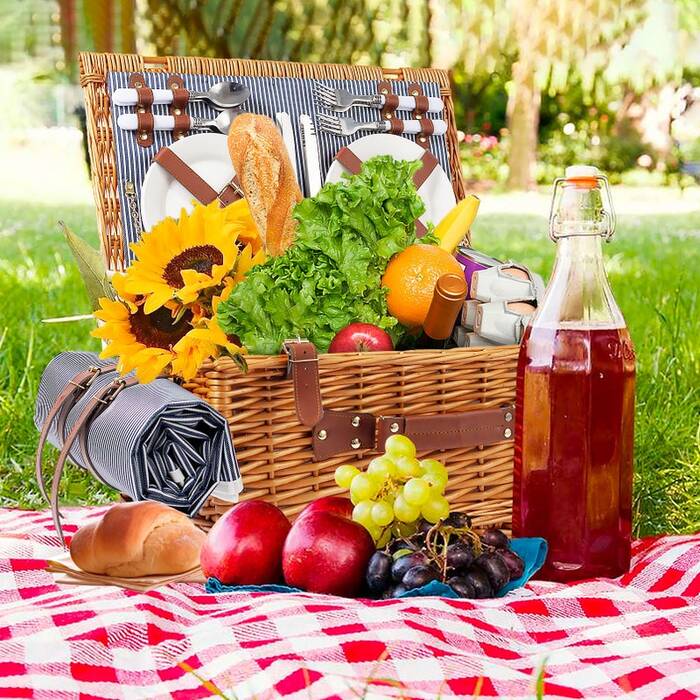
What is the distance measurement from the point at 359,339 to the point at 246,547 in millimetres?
416

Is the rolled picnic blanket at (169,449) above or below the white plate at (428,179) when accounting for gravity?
below

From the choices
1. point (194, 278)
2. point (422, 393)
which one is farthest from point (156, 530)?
point (422, 393)

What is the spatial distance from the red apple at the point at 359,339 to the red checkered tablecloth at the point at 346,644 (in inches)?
17.5

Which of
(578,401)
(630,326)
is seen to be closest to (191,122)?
(578,401)

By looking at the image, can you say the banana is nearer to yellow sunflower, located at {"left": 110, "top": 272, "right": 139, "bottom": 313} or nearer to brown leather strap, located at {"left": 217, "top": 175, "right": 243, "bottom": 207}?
brown leather strap, located at {"left": 217, "top": 175, "right": 243, "bottom": 207}

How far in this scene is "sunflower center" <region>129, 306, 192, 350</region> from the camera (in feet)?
5.22

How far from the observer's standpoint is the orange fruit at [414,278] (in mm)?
1678

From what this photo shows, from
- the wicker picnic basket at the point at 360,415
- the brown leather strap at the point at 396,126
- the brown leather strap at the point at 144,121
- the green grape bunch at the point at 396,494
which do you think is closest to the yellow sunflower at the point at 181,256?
the wicker picnic basket at the point at 360,415

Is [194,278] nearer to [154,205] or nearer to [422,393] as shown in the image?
[422,393]

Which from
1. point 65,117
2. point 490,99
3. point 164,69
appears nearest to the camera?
point 164,69

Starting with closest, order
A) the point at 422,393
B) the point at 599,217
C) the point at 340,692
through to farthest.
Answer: the point at 340,692 → the point at 599,217 → the point at 422,393

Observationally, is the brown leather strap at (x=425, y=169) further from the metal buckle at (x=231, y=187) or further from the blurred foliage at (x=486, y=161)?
the blurred foliage at (x=486, y=161)

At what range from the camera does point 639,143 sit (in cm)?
1038

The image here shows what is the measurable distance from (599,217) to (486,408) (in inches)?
19.5
